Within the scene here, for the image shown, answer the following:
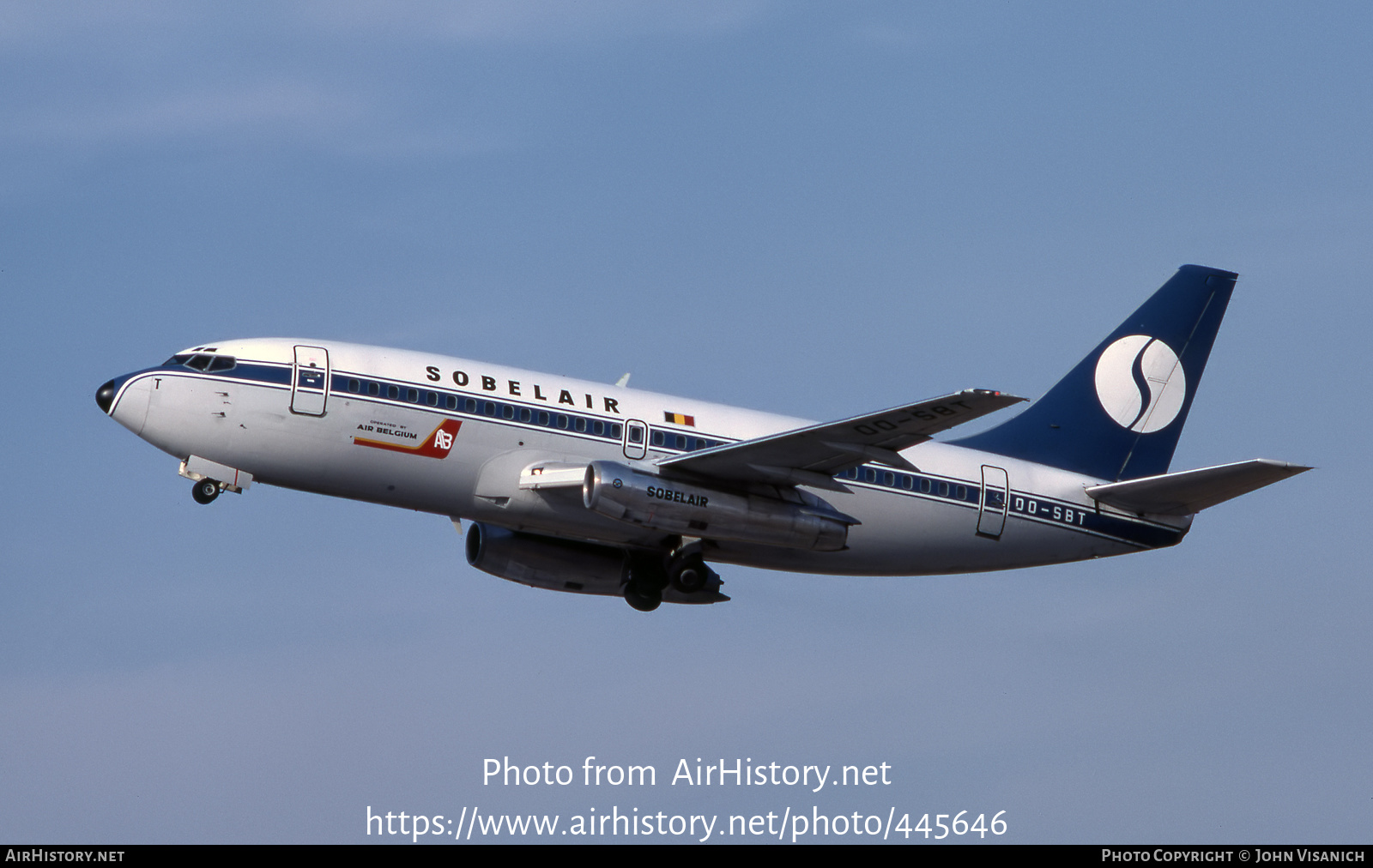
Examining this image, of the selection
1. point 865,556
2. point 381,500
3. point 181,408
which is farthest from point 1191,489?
point 181,408

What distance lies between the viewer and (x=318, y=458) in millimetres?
37094

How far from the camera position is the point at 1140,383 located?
4669 centimetres

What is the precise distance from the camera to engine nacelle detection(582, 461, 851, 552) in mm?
37375

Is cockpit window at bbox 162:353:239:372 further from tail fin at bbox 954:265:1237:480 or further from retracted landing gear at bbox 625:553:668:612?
tail fin at bbox 954:265:1237:480

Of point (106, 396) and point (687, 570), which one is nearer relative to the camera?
point (106, 396)

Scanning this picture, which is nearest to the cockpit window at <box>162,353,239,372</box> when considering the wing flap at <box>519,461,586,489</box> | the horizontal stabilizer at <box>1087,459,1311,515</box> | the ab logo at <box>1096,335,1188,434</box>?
the wing flap at <box>519,461,586,489</box>

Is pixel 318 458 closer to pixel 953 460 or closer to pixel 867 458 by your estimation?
pixel 867 458

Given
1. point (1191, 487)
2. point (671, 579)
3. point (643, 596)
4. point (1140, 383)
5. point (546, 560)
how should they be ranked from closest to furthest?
point (671, 579) < point (1191, 487) < point (643, 596) < point (546, 560) < point (1140, 383)

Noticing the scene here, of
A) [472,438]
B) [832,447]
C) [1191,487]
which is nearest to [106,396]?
[472,438]

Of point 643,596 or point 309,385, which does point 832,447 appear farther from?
point 309,385

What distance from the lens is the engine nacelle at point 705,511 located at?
123 feet

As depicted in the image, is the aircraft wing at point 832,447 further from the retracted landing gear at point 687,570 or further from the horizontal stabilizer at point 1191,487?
the horizontal stabilizer at point 1191,487

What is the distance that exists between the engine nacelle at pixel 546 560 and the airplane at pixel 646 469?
48 mm

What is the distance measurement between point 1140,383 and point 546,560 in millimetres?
16820
